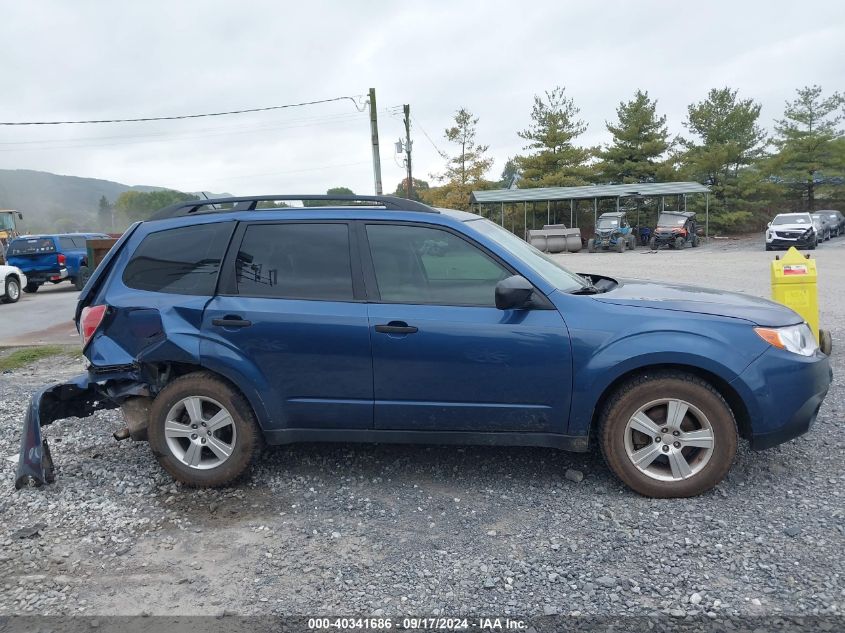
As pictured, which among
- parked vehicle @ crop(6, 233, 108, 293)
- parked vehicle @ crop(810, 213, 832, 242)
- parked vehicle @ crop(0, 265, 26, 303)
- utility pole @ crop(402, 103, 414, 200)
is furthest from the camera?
utility pole @ crop(402, 103, 414, 200)

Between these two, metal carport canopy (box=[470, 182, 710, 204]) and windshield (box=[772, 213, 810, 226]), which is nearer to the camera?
windshield (box=[772, 213, 810, 226])

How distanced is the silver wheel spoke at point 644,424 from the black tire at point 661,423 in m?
0.03

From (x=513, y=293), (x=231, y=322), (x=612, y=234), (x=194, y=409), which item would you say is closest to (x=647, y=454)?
(x=513, y=293)

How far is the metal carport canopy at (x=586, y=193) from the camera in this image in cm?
3347

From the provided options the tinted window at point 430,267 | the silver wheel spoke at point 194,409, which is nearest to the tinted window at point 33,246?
the silver wheel spoke at point 194,409

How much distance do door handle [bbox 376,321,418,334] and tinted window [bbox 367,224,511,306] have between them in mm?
162

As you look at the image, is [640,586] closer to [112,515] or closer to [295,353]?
[295,353]

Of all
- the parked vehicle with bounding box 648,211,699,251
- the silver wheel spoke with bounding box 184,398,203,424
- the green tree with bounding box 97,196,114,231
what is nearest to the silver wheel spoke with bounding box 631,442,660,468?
the silver wheel spoke with bounding box 184,398,203,424

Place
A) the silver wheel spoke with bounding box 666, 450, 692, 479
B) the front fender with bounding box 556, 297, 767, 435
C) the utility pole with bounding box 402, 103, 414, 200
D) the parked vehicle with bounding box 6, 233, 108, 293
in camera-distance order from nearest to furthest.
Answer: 1. the front fender with bounding box 556, 297, 767, 435
2. the silver wheel spoke with bounding box 666, 450, 692, 479
3. the parked vehicle with bounding box 6, 233, 108, 293
4. the utility pole with bounding box 402, 103, 414, 200

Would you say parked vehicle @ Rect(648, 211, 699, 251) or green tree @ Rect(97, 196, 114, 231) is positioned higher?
green tree @ Rect(97, 196, 114, 231)

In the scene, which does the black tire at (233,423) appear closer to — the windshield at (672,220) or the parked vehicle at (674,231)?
the parked vehicle at (674,231)

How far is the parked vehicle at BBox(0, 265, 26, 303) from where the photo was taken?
17109 millimetres

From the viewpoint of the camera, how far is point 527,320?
12.2 ft

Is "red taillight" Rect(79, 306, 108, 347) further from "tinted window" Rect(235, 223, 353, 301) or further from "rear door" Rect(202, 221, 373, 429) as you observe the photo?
"tinted window" Rect(235, 223, 353, 301)
